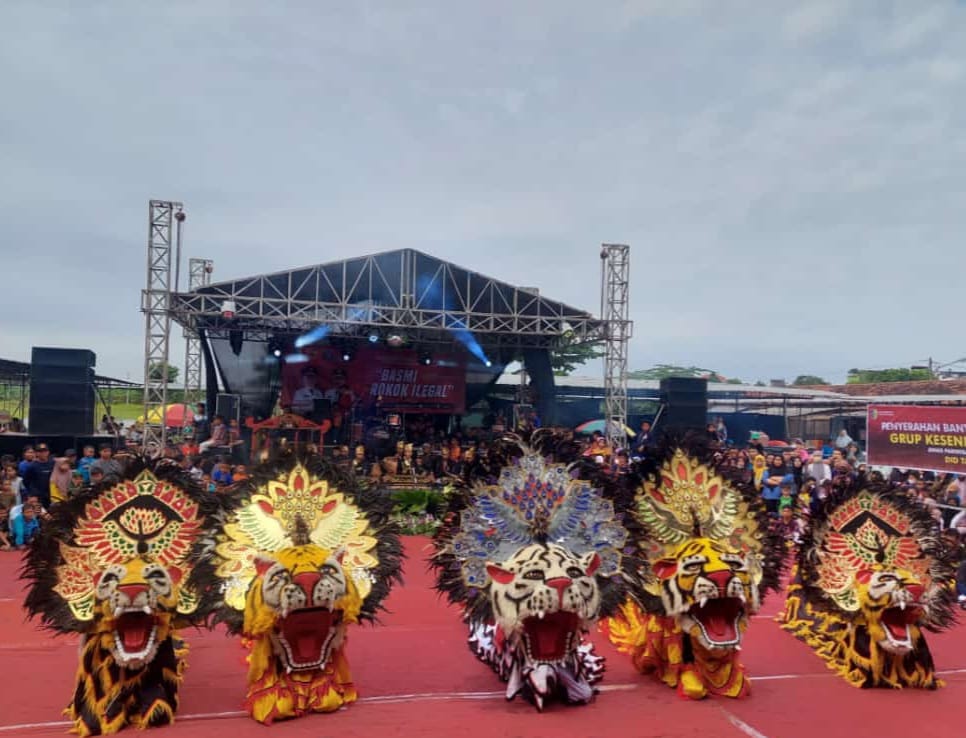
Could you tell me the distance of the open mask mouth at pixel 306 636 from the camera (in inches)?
165

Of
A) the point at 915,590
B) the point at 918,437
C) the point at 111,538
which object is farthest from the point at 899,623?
the point at 918,437

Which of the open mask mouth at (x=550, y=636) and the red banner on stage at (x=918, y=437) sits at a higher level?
the red banner on stage at (x=918, y=437)

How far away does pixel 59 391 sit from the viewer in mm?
13820

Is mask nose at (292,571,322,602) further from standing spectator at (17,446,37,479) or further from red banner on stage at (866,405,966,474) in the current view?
red banner on stage at (866,405,966,474)

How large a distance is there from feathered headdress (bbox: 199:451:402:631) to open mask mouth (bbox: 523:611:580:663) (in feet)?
3.20

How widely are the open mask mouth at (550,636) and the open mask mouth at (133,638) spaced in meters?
2.22

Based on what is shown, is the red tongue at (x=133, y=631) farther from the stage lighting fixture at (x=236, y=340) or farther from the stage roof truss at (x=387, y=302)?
the stage lighting fixture at (x=236, y=340)

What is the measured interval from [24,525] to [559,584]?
8570 mm

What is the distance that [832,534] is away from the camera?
5281 mm

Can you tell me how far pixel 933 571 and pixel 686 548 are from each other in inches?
73.7

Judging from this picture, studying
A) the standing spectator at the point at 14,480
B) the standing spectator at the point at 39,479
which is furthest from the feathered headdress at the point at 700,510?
the standing spectator at the point at 39,479

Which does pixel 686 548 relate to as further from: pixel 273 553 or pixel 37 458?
pixel 37 458

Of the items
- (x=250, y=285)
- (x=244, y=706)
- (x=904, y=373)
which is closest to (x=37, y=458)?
(x=250, y=285)

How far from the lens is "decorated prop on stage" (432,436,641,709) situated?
4.27 metres
